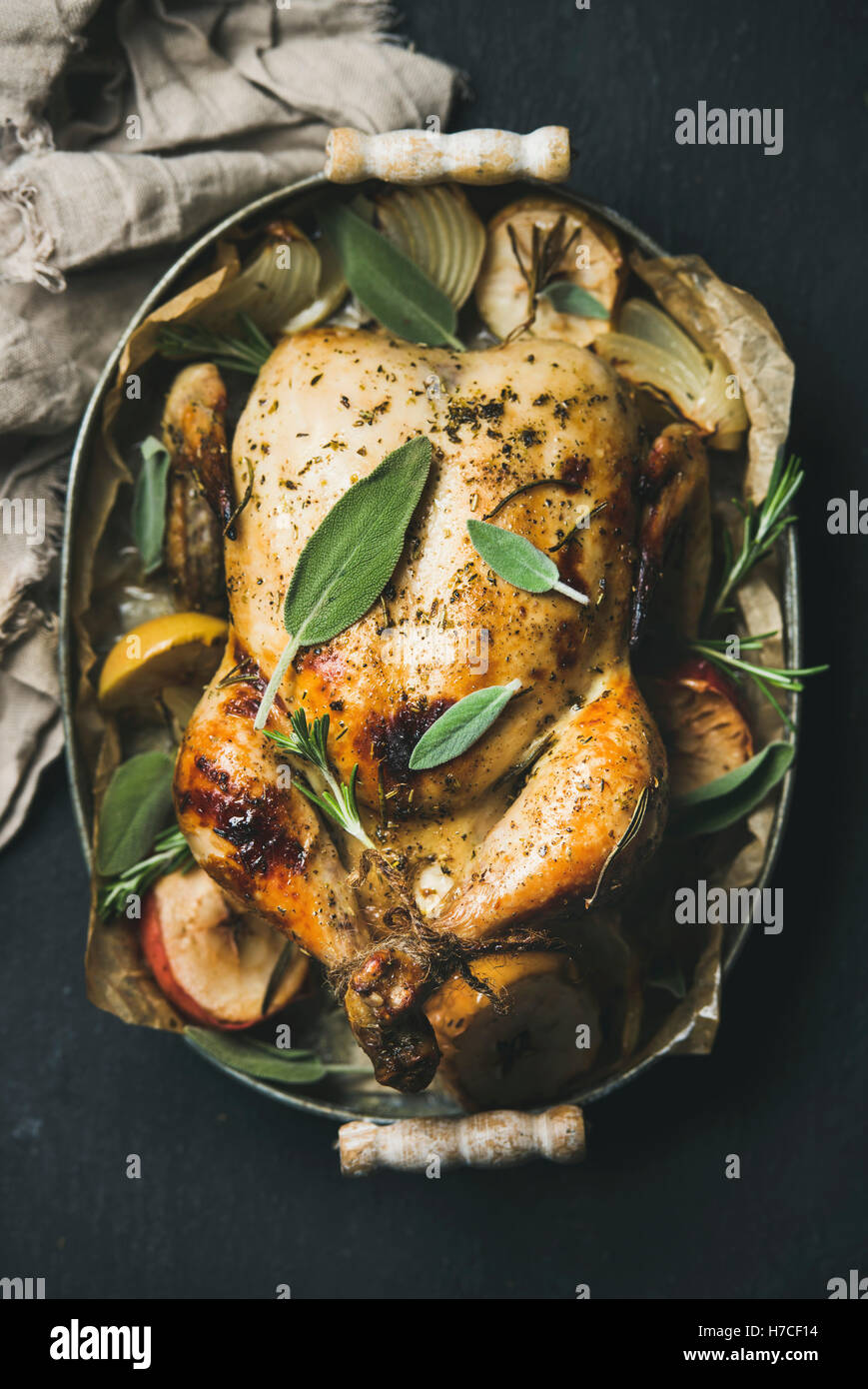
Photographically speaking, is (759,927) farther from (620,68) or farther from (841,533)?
(620,68)

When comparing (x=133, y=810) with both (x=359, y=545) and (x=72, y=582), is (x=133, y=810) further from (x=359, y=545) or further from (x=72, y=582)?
(x=359, y=545)

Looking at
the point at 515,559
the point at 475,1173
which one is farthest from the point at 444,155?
the point at 475,1173

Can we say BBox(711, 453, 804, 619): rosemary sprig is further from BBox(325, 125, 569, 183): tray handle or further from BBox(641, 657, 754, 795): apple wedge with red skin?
BBox(325, 125, 569, 183): tray handle

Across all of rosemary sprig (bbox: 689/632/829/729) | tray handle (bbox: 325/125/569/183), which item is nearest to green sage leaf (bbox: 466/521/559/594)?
rosemary sprig (bbox: 689/632/829/729)

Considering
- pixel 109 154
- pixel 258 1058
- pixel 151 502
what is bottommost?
pixel 258 1058

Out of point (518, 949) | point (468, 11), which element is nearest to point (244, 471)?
point (518, 949)

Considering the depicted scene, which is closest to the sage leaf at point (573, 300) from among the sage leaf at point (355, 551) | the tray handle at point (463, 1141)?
the sage leaf at point (355, 551)
